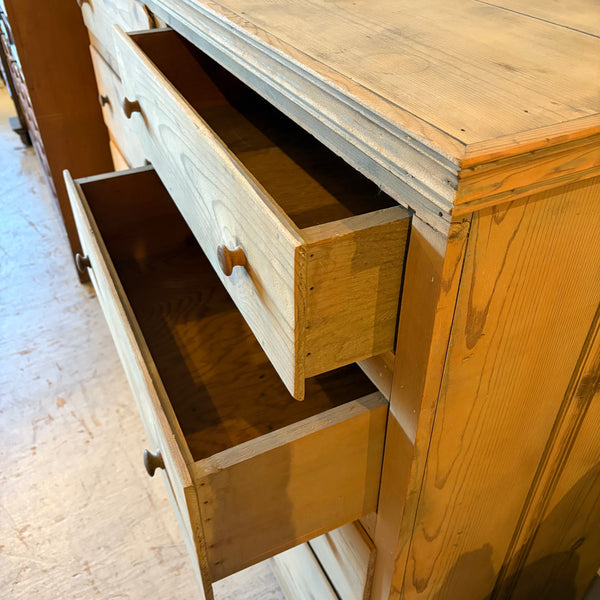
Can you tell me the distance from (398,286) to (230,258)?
0.53ft

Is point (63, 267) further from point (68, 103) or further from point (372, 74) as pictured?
point (372, 74)

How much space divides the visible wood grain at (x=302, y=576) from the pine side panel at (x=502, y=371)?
210 millimetres

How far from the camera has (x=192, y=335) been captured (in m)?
0.98

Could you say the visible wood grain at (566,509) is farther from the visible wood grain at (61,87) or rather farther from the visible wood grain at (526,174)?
the visible wood grain at (61,87)

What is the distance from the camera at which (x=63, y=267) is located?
1970 mm

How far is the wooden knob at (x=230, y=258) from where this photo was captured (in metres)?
0.56

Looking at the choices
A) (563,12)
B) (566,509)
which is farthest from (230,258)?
(566,509)

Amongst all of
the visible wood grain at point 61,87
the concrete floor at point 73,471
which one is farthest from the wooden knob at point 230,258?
the visible wood grain at point 61,87

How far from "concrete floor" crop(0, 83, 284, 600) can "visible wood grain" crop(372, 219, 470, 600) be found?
602 millimetres

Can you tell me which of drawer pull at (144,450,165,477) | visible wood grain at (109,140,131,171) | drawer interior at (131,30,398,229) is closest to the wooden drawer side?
drawer pull at (144,450,165,477)

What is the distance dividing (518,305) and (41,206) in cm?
216

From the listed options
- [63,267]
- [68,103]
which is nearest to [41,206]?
[63,267]

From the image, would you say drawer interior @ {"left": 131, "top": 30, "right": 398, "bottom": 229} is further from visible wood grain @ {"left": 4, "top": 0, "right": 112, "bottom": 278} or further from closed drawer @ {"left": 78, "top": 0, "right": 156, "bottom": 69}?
visible wood grain @ {"left": 4, "top": 0, "right": 112, "bottom": 278}

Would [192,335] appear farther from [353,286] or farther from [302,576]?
[353,286]
